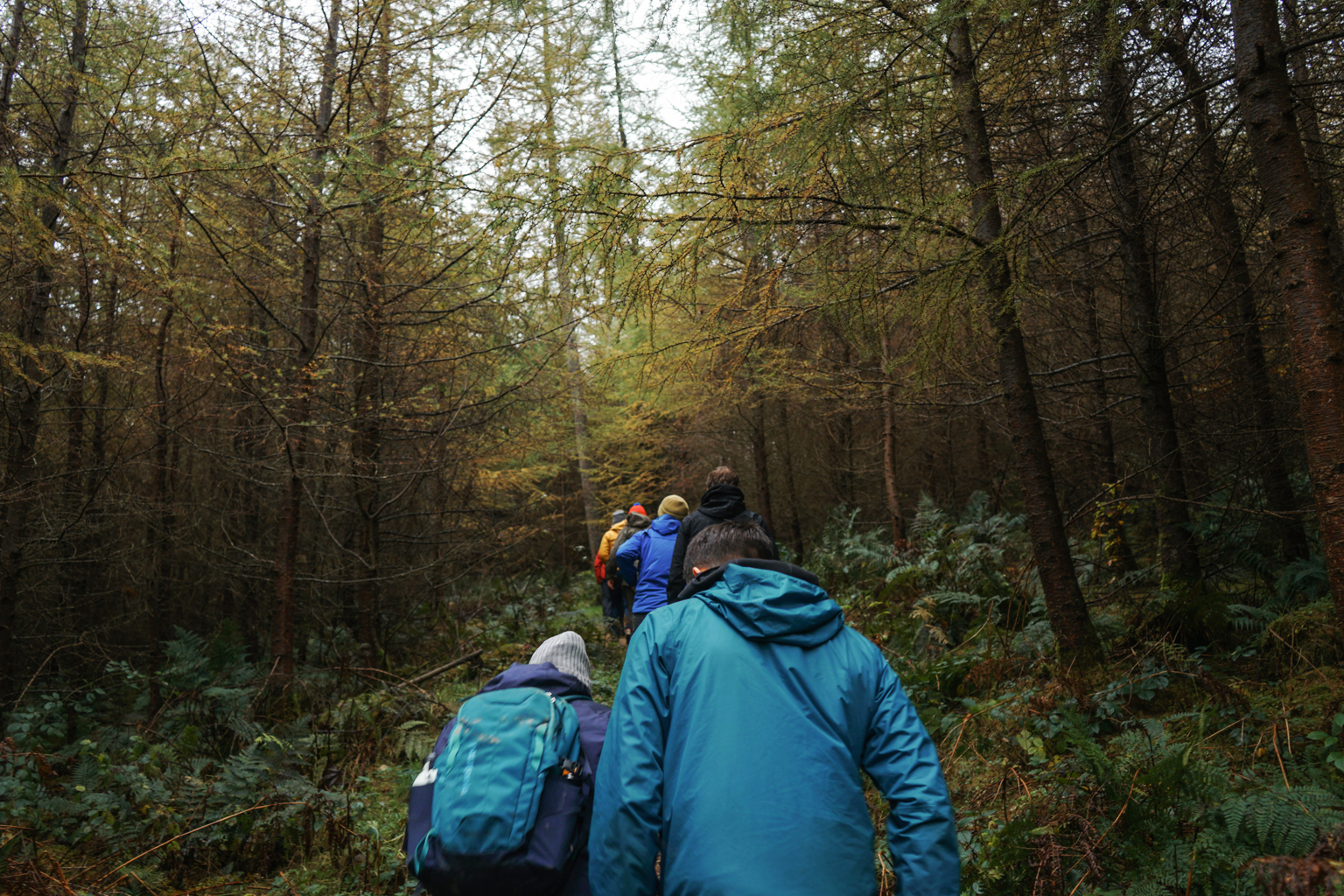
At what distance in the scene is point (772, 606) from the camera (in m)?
1.91

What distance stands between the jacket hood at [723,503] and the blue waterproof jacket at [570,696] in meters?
3.25

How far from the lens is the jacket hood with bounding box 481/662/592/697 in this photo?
215 cm

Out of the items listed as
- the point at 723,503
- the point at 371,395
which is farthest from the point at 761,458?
the point at 723,503

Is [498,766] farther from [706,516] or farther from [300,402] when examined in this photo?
[300,402]

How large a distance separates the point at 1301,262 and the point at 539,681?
374 centimetres

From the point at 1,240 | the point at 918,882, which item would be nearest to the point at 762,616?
the point at 918,882

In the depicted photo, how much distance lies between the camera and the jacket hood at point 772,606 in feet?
6.21

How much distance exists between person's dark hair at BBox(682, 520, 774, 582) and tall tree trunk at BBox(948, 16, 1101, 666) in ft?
11.3

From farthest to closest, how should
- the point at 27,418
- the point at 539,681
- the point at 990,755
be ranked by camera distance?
the point at 27,418 < the point at 990,755 < the point at 539,681

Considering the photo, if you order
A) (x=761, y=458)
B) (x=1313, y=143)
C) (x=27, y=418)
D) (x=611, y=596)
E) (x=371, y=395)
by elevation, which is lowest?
(x=611, y=596)

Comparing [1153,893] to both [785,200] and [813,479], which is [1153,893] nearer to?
[785,200]

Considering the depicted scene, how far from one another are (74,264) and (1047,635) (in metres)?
9.15

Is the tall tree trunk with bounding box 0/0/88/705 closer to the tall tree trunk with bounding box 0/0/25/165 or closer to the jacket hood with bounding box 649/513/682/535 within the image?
the tall tree trunk with bounding box 0/0/25/165

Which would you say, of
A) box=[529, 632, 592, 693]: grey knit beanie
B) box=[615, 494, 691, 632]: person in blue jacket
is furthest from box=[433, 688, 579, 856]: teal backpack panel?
box=[615, 494, 691, 632]: person in blue jacket
